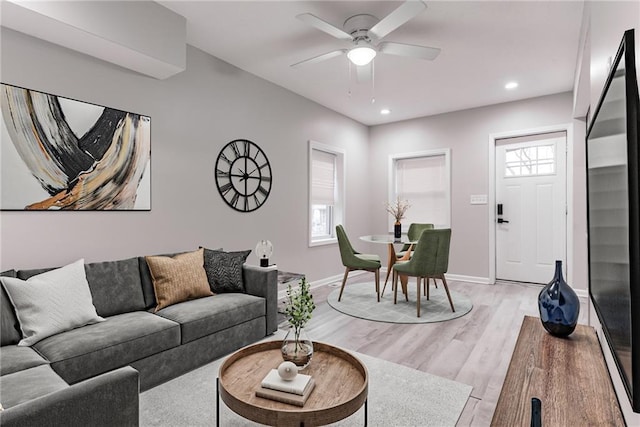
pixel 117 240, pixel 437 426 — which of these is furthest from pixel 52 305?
pixel 437 426

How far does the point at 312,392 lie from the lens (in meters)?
1.51

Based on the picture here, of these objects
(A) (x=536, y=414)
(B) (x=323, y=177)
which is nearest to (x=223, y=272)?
(A) (x=536, y=414)

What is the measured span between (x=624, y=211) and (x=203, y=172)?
3302mm

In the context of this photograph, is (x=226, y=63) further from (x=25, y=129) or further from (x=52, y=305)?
(x=52, y=305)

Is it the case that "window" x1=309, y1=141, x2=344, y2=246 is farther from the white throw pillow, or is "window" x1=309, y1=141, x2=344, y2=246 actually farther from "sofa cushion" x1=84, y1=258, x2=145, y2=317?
the white throw pillow

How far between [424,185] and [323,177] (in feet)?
5.84

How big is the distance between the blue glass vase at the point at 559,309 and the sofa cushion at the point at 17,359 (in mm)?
2522

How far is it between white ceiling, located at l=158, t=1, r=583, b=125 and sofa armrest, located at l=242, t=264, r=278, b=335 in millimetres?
2118

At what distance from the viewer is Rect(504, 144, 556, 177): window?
16.0ft

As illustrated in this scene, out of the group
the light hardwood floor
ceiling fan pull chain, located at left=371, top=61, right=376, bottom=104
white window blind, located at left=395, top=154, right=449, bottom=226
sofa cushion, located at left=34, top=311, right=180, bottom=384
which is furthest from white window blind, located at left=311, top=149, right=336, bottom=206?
sofa cushion, located at left=34, top=311, right=180, bottom=384

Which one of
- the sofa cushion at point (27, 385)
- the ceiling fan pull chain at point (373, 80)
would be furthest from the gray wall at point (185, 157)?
the sofa cushion at point (27, 385)

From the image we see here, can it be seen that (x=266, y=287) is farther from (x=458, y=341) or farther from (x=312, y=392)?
(x=458, y=341)

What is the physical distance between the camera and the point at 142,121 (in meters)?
3.02

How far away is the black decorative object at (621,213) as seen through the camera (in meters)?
0.81
